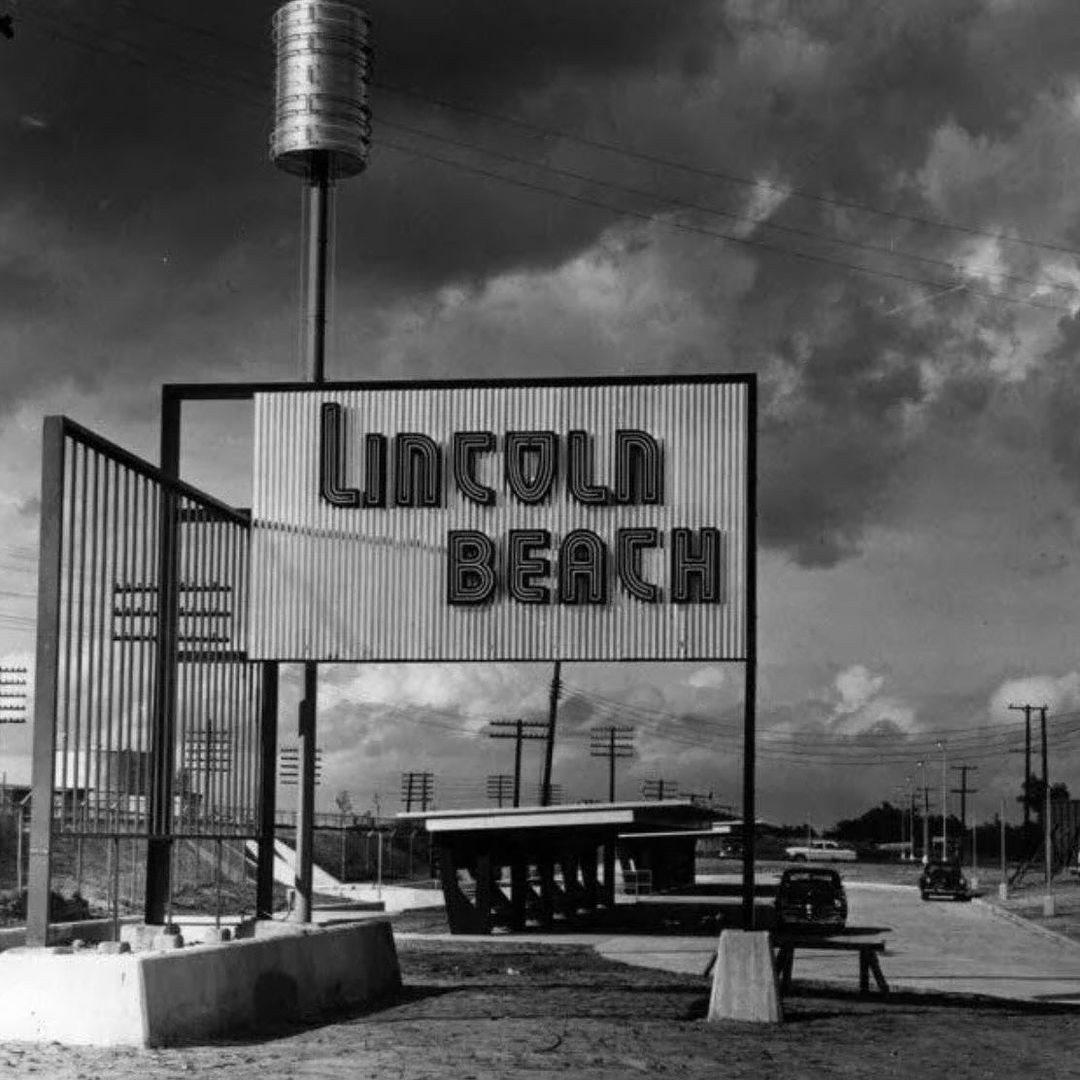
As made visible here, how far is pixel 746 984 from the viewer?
2045 cm

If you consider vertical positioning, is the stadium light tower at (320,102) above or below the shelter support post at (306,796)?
above

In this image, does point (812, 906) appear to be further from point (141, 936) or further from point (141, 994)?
point (141, 994)

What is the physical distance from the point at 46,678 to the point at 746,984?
819cm

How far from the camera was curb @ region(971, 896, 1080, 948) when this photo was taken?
45925 millimetres

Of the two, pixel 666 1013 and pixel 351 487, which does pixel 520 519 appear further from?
pixel 666 1013

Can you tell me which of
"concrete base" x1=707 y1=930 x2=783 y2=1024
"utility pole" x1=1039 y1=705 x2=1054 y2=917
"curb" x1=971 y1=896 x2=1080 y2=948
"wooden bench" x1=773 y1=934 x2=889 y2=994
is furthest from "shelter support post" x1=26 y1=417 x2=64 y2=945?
"utility pole" x1=1039 y1=705 x2=1054 y2=917

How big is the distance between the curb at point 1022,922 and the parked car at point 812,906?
201 inches

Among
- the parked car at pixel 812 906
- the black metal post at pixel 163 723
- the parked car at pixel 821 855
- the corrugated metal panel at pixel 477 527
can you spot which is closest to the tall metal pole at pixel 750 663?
the corrugated metal panel at pixel 477 527

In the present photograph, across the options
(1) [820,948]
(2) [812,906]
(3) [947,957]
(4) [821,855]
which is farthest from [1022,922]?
(4) [821,855]

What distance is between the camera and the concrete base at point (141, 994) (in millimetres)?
16203

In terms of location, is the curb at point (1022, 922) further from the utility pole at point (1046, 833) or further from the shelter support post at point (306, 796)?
the shelter support post at point (306, 796)

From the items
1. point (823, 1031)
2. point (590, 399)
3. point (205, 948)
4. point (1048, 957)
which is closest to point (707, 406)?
point (590, 399)

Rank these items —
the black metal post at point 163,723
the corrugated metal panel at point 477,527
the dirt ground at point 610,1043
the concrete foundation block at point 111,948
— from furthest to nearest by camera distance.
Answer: the corrugated metal panel at point 477,527 → the black metal post at point 163,723 → the concrete foundation block at point 111,948 → the dirt ground at point 610,1043

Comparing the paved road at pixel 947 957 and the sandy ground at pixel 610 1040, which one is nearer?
the sandy ground at pixel 610 1040
